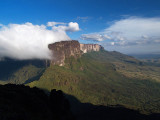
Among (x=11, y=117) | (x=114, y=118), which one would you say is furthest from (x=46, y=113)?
(x=114, y=118)

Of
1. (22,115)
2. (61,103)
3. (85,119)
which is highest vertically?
(22,115)

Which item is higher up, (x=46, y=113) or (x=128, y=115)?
(x=46, y=113)

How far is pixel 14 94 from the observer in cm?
9606

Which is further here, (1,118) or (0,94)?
(0,94)

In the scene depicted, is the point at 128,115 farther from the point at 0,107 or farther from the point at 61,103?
the point at 0,107

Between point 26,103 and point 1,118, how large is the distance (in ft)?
111

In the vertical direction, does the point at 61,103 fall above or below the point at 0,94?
below

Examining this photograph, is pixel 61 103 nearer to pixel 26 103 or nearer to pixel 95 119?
pixel 26 103

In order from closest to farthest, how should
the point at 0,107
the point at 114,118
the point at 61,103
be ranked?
the point at 0,107, the point at 61,103, the point at 114,118

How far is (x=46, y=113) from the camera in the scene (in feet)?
290

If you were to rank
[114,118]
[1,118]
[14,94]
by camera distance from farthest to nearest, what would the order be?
[114,118], [14,94], [1,118]

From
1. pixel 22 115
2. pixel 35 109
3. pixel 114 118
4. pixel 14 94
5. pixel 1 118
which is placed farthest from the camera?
pixel 114 118

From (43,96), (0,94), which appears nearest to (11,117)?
(0,94)

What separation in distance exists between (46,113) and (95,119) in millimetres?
113111
